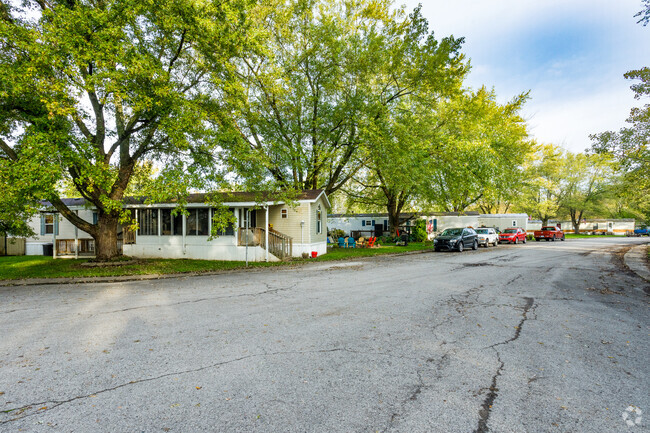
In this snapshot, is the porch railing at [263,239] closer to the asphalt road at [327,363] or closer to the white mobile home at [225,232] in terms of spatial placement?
the white mobile home at [225,232]

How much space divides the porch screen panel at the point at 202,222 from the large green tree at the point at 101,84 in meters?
4.09

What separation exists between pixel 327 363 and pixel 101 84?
11.0 meters

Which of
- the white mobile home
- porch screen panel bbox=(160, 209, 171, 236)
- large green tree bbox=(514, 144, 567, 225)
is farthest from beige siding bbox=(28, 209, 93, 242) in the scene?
large green tree bbox=(514, 144, 567, 225)

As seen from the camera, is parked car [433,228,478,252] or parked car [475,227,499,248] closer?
parked car [433,228,478,252]

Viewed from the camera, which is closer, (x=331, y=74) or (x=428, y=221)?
(x=331, y=74)

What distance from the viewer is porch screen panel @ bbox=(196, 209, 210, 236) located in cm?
1828

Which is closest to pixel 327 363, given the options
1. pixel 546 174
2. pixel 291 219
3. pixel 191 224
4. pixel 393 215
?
pixel 291 219

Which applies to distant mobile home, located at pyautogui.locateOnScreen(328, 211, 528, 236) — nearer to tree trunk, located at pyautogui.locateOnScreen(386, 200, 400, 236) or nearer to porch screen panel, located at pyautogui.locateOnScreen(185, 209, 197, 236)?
tree trunk, located at pyautogui.locateOnScreen(386, 200, 400, 236)

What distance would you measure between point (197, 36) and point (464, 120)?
18921 millimetres

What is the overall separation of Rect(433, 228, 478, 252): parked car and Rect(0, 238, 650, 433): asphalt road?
13909 millimetres

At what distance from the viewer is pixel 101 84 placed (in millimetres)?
10234

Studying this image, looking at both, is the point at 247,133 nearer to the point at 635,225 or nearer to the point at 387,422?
the point at 387,422

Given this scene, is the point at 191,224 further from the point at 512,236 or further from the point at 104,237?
the point at 512,236

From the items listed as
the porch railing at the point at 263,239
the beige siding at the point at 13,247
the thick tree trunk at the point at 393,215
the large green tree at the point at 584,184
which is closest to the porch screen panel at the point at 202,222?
the porch railing at the point at 263,239
